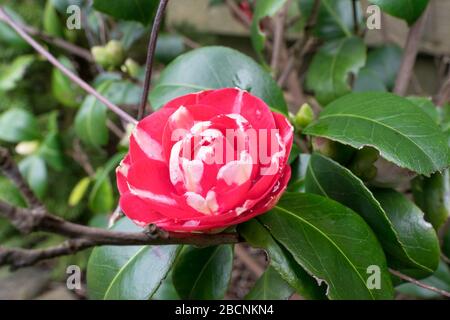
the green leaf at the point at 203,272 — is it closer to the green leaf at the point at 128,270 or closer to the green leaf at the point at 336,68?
the green leaf at the point at 128,270

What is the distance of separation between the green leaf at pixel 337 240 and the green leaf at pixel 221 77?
7.1 inches

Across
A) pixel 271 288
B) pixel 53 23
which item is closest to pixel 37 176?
pixel 53 23

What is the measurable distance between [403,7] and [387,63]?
1.58 ft

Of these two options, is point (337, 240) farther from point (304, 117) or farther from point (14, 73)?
point (14, 73)

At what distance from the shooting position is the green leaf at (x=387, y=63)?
1.12 m

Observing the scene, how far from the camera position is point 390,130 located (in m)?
0.56

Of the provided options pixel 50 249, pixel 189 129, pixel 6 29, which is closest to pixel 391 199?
pixel 189 129

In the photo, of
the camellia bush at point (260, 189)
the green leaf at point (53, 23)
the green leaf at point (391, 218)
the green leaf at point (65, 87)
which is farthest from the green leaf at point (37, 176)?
the green leaf at point (391, 218)

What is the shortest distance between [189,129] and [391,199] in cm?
29

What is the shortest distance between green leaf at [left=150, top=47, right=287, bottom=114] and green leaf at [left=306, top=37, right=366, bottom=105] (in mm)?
273

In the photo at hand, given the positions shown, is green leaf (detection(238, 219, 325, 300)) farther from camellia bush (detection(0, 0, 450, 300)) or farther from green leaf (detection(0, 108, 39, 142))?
green leaf (detection(0, 108, 39, 142))

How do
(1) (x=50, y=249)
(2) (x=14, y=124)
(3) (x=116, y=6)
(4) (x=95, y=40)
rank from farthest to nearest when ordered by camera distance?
(2) (x=14, y=124)
(4) (x=95, y=40)
(3) (x=116, y=6)
(1) (x=50, y=249)

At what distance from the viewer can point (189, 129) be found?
0.50m
